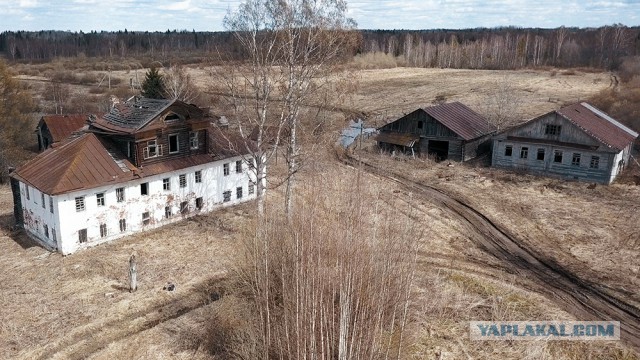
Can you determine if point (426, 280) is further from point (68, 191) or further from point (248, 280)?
point (68, 191)

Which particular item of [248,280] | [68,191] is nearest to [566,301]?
[248,280]

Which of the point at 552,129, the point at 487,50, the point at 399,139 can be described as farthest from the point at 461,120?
the point at 487,50

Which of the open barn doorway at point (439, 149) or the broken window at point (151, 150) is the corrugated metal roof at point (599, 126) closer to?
the open barn doorway at point (439, 149)

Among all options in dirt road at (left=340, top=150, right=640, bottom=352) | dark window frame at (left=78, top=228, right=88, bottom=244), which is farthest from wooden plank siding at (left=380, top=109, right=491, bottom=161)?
dark window frame at (left=78, top=228, right=88, bottom=244)

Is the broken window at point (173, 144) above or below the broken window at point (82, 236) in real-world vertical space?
above

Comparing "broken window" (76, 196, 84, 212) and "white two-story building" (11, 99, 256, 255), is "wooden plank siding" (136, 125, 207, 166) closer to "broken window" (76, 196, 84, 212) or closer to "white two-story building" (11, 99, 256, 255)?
"white two-story building" (11, 99, 256, 255)

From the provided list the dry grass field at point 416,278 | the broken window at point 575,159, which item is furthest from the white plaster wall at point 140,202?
the broken window at point 575,159
